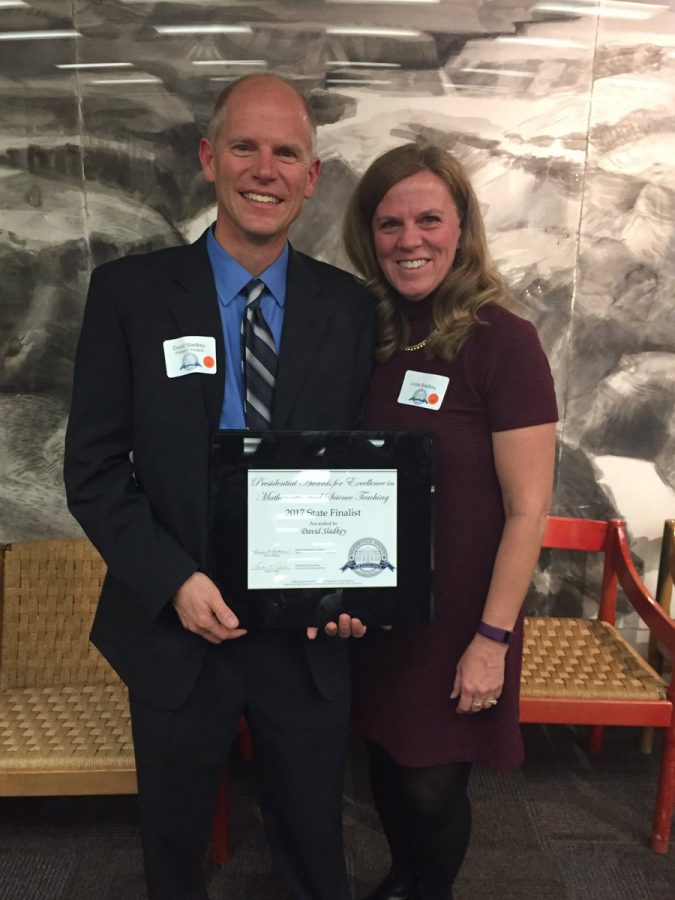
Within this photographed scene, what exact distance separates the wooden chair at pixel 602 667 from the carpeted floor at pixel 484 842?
0.53 feet

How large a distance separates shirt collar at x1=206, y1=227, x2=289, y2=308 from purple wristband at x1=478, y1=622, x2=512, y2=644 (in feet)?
2.75

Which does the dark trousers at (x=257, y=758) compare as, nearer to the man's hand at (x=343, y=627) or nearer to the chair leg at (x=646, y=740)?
the man's hand at (x=343, y=627)

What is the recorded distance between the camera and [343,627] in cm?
133

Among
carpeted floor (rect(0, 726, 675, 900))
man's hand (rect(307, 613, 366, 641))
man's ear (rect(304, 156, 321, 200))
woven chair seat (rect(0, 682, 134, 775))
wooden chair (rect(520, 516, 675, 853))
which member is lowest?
carpeted floor (rect(0, 726, 675, 900))

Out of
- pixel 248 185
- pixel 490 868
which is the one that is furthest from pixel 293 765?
pixel 248 185

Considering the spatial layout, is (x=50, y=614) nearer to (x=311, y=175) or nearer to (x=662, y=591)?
(x=311, y=175)

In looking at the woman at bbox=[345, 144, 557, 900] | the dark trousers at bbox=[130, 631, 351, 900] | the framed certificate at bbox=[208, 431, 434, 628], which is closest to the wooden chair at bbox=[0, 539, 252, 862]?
the dark trousers at bbox=[130, 631, 351, 900]

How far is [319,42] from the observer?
242cm

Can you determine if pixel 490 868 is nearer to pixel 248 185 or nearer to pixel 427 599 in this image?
pixel 427 599

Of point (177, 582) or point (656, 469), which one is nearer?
point (177, 582)

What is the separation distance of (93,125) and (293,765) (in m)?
2.27

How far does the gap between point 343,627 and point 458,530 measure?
0.36 metres

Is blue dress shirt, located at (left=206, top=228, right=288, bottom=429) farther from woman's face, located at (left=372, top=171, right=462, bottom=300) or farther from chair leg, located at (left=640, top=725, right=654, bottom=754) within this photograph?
chair leg, located at (left=640, top=725, right=654, bottom=754)

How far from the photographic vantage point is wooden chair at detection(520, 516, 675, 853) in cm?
216
